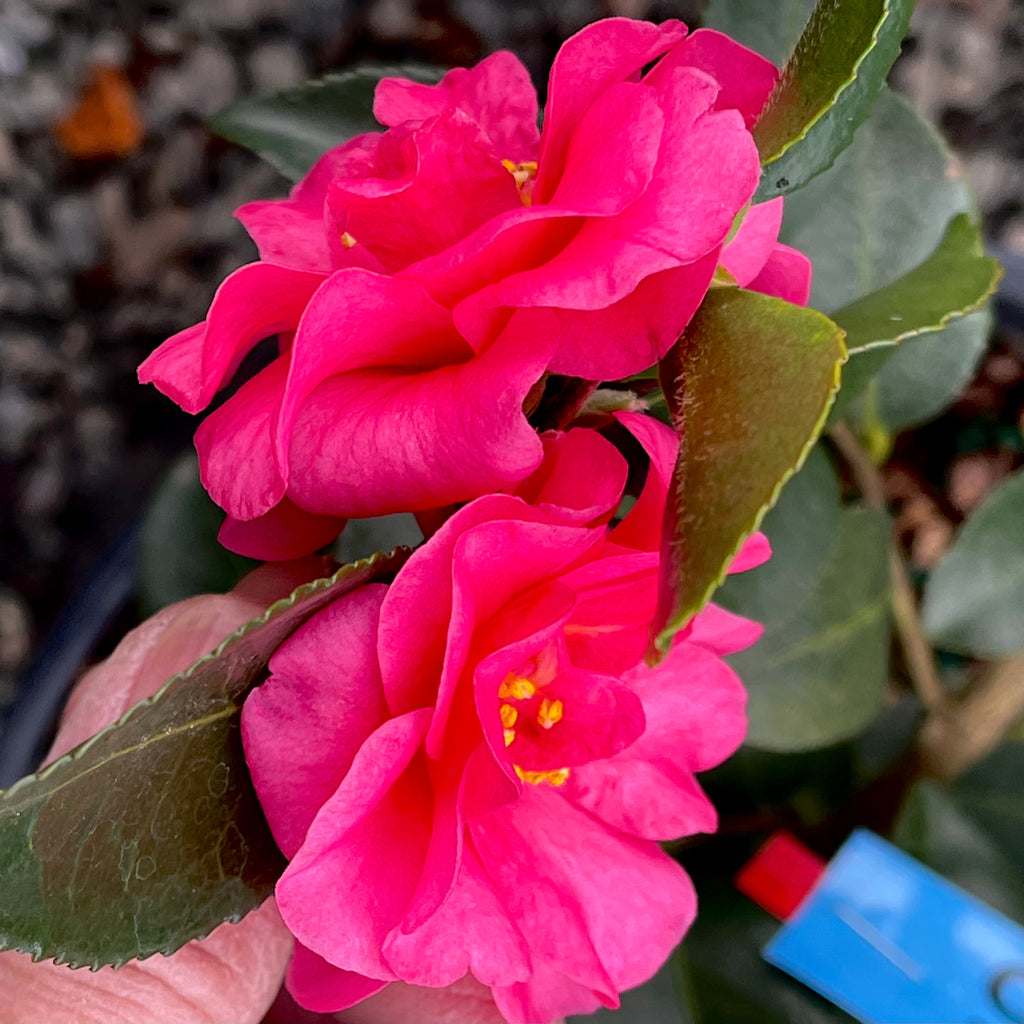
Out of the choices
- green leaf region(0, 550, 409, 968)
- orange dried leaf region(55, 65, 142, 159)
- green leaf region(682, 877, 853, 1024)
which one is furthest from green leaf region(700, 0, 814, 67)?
orange dried leaf region(55, 65, 142, 159)

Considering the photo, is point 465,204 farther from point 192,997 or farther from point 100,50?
point 100,50

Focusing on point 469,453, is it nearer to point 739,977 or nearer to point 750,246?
point 750,246

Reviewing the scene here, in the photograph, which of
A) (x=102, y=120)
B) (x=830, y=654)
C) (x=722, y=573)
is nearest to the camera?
(x=722, y=573)

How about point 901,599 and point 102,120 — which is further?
point 102,120

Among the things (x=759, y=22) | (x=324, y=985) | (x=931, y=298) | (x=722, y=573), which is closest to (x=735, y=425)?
(x=722, y=573)

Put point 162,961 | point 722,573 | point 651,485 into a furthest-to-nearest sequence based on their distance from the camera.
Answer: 1. point 162,961
2. point 651,485
3. point 722,573

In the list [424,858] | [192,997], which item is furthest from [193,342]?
[192,997]

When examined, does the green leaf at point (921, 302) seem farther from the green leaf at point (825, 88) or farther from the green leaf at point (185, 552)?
the green leaf at point (185, 552)

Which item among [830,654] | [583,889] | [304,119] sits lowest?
[830,654]
